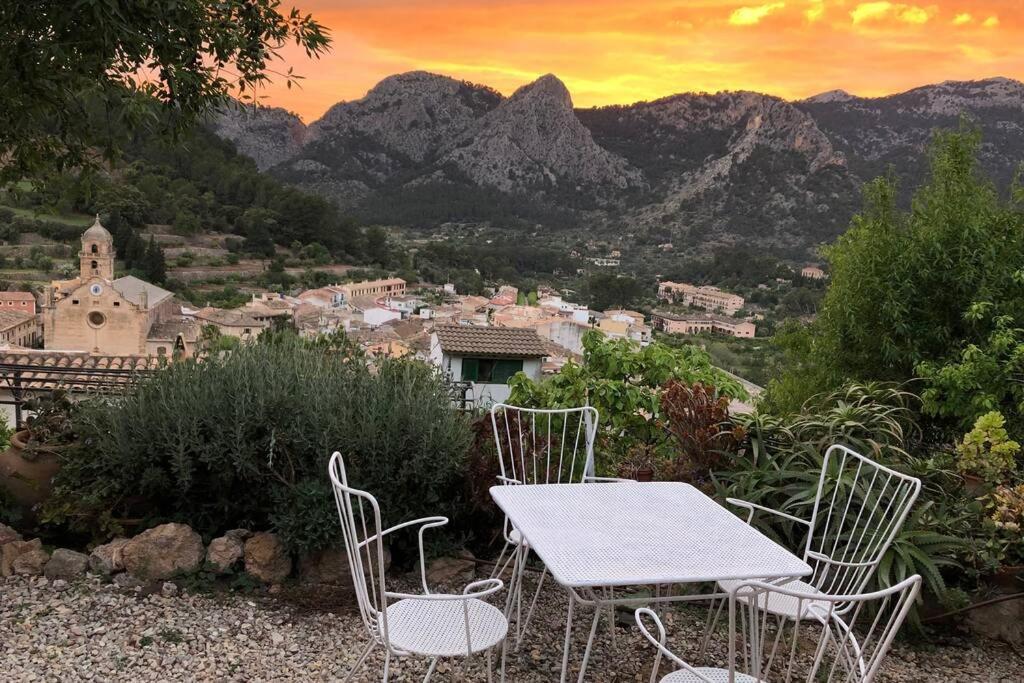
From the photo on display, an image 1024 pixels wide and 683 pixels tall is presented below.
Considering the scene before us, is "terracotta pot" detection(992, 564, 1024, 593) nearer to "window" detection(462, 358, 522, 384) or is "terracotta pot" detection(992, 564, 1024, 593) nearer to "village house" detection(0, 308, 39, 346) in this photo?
"window" detection(462, 358, 522, 384)

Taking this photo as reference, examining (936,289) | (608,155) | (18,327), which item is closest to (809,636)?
(936,289)

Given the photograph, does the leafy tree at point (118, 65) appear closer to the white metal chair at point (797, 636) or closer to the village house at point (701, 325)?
the white metal chair at point (797, 636)

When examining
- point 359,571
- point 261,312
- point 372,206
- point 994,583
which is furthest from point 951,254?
point 372,206

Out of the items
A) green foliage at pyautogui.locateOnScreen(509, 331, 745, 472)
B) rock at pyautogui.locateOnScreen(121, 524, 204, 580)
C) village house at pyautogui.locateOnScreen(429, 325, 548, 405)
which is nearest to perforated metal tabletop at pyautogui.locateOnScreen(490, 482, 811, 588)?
green foliage at pyautogui.locateOnScreen(509, 331, 745, 472)

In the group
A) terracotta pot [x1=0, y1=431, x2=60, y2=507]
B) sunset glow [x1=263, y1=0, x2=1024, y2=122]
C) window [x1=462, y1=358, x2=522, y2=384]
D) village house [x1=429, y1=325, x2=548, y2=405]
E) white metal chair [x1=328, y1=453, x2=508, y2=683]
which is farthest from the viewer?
window [x1=462, y1=358, x2=522, y2=384]

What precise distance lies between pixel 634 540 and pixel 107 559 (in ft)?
7.38

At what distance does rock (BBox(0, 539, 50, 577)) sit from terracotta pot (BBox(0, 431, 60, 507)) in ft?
0.90

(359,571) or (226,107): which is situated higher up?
(226,107)

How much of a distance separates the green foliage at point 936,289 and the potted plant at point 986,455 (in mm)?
743

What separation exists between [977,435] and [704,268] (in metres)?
45.3

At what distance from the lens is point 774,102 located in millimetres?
62531

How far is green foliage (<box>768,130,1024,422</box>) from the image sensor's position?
4324mm

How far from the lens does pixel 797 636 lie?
2.20 m

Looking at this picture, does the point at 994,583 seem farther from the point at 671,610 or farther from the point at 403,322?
the point at 403,322
